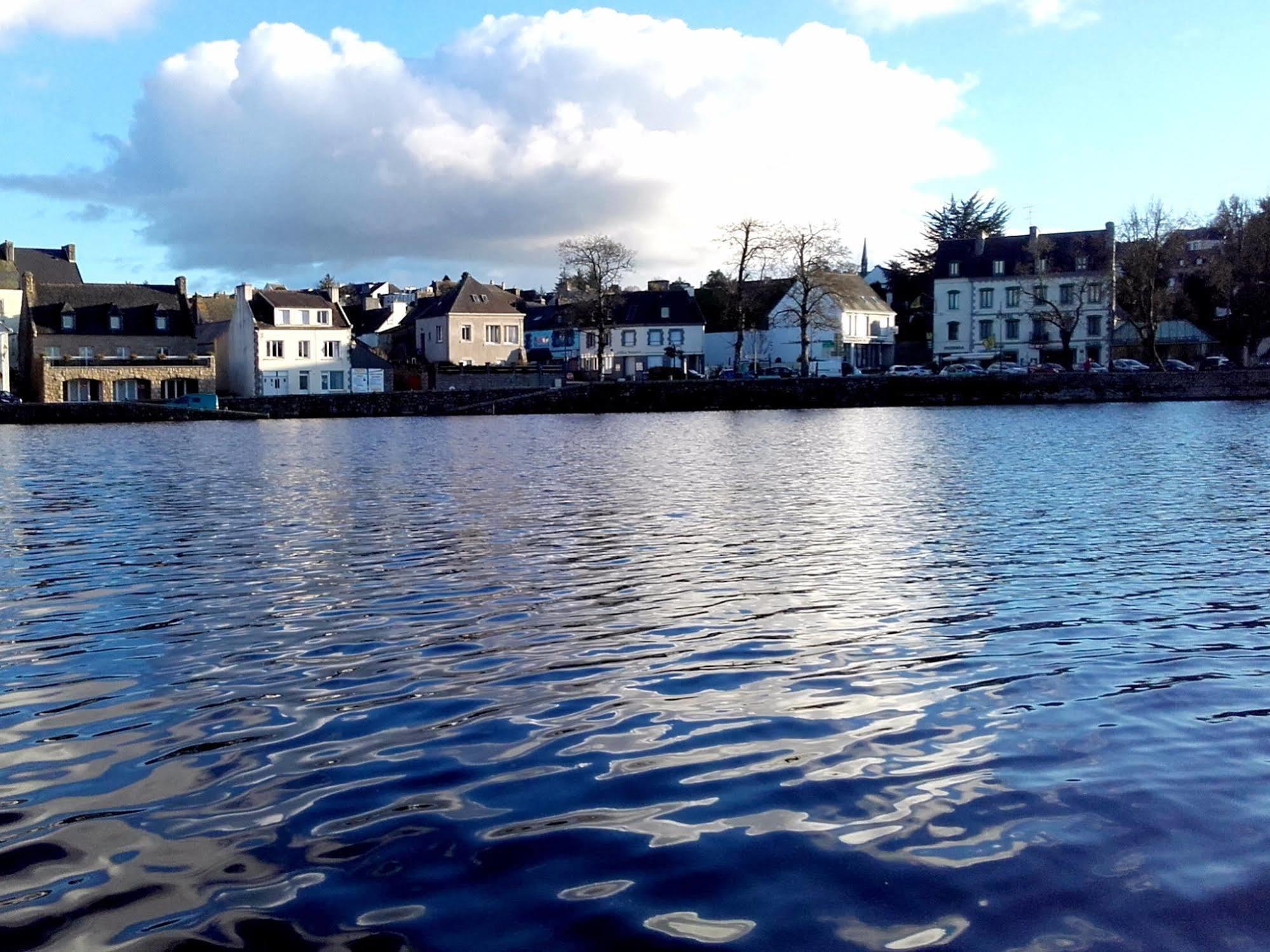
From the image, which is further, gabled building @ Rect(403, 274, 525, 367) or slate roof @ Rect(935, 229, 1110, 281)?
gabled building @ Rect(403, 274, 525, 367)

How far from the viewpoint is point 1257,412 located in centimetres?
6012

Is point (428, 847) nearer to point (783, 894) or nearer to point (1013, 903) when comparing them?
point (783, 894)

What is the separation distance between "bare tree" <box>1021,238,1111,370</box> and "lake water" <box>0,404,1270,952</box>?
8053 cm

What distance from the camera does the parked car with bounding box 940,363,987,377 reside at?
84875 millimetres

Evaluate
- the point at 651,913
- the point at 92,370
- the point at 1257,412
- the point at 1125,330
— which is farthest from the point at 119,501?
the point at 1125,330

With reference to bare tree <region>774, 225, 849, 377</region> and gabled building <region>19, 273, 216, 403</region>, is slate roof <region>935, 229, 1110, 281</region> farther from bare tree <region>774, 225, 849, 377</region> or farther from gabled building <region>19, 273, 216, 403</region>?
gabled building <region>19, 273, 216, 403</region>

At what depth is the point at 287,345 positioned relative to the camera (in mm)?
101500

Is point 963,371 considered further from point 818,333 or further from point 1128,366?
point 818,333

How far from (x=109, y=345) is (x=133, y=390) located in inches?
311

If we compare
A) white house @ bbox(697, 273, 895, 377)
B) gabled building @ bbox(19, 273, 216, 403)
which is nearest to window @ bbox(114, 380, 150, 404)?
gabled building @ bbox(19, 273, 216, 403)

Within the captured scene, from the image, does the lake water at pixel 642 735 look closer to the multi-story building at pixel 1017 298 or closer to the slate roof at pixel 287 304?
the slate roof at pixel 287 304

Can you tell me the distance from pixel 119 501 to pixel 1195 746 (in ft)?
76.5

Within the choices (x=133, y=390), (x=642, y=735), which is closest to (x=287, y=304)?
(x=133, y=390)

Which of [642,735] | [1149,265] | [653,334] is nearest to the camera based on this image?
[642,735]
